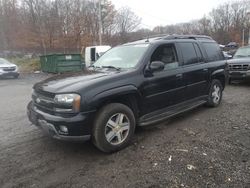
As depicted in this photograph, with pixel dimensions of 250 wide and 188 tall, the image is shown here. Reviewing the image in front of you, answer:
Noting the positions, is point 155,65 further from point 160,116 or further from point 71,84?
point 71,84

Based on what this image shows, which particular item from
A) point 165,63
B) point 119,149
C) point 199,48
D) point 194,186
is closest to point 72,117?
point 119,149

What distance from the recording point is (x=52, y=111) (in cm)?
370

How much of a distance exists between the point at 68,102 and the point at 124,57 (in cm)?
182

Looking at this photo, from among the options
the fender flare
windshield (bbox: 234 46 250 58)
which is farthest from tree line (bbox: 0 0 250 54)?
the fender flare

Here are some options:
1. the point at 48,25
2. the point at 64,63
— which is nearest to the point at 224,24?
the point at 48,25

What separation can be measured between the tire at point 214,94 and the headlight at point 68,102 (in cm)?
392

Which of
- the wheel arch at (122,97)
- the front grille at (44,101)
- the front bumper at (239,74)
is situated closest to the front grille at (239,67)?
the front bumper at (239,74)

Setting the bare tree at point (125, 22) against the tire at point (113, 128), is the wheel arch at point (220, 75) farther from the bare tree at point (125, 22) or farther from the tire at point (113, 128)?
the bare tree at point (125, 22)

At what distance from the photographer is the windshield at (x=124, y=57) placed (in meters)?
4.60

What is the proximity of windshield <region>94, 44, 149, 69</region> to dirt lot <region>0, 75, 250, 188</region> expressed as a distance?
1.40 metres

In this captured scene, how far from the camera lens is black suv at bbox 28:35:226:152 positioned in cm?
359

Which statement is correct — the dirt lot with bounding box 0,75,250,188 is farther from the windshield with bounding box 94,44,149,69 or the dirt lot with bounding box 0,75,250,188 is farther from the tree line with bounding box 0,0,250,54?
the tree line with bounding box 0,0,250,54

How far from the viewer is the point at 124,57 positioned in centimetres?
491

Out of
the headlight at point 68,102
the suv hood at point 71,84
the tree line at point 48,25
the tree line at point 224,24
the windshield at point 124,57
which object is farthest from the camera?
the tree line at point 224,24
